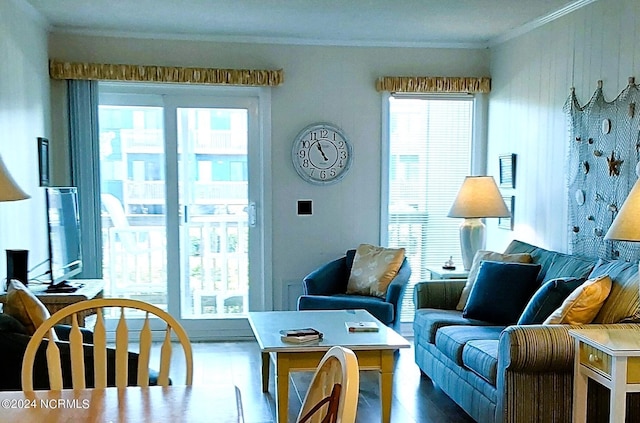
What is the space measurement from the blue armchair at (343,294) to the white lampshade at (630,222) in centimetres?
192

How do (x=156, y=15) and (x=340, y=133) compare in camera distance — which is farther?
(x=340, y=133)

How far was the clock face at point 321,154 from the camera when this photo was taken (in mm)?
5309

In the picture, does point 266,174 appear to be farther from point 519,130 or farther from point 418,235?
point 519,130

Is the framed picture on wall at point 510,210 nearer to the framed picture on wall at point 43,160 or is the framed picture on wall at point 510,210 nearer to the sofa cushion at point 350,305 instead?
the sofa cushion at point 350,305

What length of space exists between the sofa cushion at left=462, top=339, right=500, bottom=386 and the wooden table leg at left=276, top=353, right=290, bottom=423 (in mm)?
969

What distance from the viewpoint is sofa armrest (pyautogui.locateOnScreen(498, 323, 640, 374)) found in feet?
9.32

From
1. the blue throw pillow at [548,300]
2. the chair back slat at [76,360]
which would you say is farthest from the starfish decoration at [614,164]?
the chair back slat at [76,360]

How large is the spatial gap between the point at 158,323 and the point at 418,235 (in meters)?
2.36

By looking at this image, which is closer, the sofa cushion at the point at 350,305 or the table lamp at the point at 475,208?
the sofa cushion at the point at 350,305

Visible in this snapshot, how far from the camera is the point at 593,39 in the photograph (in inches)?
156

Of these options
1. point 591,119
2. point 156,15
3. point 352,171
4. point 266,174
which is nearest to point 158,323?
point 266,174

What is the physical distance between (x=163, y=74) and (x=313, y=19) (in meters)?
1.29

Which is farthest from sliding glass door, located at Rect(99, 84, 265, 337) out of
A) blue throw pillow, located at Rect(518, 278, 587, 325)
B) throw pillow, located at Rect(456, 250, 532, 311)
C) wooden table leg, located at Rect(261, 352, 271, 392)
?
blue throw pillow, located at Rect(518, 278, 587, 325)

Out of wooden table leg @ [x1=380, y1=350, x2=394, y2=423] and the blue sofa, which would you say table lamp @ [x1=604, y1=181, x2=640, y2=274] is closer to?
the blue sofa
